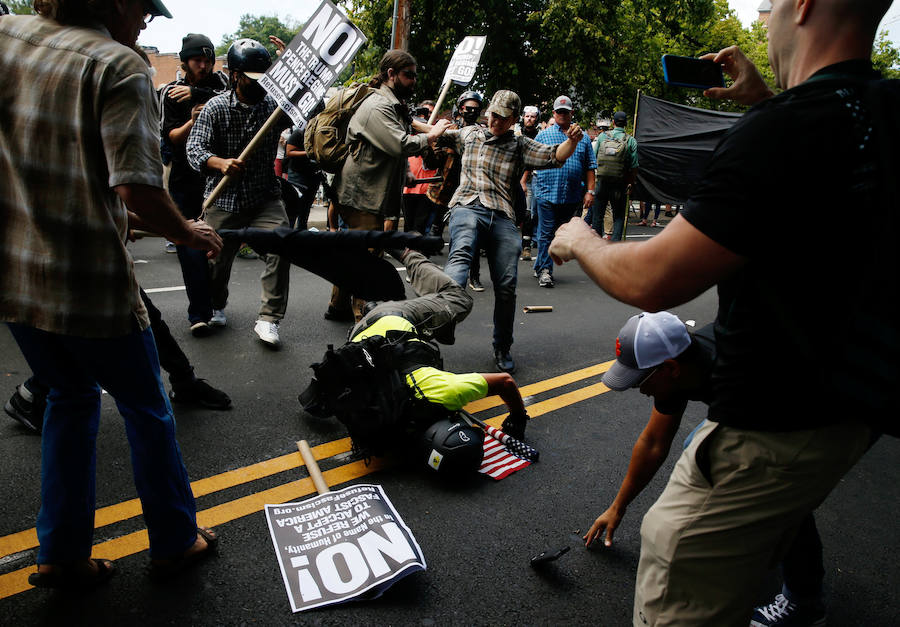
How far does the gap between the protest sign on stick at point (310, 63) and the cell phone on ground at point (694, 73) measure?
270 centimetres

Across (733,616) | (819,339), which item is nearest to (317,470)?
(733,616)

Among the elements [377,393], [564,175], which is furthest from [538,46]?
[377,393]

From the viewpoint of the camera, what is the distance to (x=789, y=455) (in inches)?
48.5

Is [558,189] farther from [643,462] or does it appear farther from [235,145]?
[643,462]

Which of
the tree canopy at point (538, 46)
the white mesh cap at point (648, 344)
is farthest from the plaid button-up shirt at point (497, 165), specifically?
the tree canopy at point (538, 46)

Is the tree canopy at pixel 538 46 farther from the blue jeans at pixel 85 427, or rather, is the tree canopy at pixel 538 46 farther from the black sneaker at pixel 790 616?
the black sneaker at pixel 790 616

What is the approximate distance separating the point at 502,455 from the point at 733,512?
2.10 meters

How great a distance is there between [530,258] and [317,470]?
24.3ft

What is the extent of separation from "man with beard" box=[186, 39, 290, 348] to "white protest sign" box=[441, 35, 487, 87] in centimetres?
199

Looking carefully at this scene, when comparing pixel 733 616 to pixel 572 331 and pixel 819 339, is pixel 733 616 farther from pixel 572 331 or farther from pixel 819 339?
pixel 572 331

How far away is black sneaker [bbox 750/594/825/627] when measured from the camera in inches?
86.0

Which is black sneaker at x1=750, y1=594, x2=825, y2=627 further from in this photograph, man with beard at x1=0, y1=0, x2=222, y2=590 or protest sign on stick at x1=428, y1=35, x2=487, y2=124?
protest sign on stick at x1=428, y1=35, x2=487, y2=124

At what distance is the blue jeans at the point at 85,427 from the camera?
6.55 feet

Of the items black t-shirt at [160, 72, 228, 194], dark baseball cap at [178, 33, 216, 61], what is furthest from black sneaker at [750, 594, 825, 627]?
dark baseball cap at [178, 33, 216, 61]
